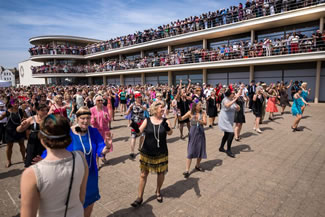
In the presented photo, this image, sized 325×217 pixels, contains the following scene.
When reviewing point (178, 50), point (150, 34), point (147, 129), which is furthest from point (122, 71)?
point (147, 129)

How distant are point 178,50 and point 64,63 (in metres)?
21.7

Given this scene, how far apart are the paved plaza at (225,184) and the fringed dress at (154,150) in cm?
71

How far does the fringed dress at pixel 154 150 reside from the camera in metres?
3.24

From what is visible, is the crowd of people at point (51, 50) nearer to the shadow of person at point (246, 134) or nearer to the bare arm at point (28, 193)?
the shadow of person at point (246, 134)

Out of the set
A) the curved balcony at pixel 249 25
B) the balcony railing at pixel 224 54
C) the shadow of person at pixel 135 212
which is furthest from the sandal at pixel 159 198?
the curved balcony at pixel 249 25

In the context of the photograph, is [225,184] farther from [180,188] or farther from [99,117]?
[99,117]

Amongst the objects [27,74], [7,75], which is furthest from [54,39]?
[7,75]

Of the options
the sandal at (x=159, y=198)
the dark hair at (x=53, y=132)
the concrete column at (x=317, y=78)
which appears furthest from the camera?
the concrete column at (x=317, y=78)

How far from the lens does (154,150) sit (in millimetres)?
3256

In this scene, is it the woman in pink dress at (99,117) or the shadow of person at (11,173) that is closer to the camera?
the shadow of person at (11,173)

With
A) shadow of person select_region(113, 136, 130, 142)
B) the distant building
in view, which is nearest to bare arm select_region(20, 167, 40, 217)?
shadow of person select_region(113, 136, 130, 142)

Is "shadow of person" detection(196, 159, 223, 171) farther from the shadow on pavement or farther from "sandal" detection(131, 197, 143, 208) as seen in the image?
"sandal" detection(131, 197, 143, 208)

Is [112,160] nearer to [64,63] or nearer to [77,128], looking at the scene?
[77,128]

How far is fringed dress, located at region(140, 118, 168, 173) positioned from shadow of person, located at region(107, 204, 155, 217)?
2.18 ft
